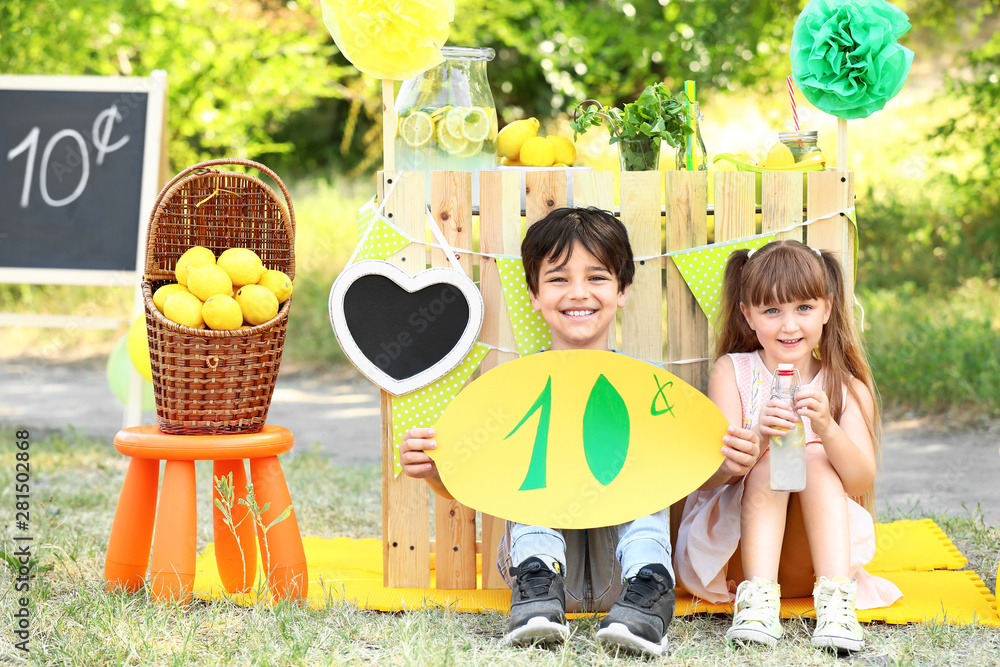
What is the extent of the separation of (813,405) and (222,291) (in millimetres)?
1570

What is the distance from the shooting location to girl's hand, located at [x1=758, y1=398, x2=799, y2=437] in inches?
90.7

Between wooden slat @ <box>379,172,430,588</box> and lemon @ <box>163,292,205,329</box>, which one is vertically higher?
lemon @ <box>163,292,205,329</box>

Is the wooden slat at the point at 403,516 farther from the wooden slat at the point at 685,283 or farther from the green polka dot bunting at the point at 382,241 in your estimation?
the wooden slat at the point at 685,283

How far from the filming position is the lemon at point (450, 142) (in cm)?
284

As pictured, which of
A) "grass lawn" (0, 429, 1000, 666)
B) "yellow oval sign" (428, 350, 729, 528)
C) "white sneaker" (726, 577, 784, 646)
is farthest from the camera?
"yellow oval sign" (428, 350, 729, 528)

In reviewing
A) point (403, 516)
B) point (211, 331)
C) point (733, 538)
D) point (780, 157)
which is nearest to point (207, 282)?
point (211, 331)

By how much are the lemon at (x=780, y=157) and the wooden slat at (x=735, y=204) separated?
14 cm

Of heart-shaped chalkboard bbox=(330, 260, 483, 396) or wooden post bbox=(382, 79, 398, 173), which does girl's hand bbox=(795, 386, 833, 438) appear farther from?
wooden post bbox=(382, 79, 398, 173)

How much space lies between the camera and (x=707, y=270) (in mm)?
2785

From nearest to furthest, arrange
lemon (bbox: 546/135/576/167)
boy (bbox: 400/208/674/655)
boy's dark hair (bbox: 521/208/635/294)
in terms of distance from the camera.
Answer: boy (bbox: 400/208/674/655), boy's dark hair (bbox: 521/208/635/294), lemon (bbox: 546/135/576/167)

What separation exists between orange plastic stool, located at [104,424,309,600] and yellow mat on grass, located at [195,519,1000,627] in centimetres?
9

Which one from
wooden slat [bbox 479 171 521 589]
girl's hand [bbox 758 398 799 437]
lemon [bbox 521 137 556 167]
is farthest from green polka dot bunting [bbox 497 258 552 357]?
girl's hand [bbox 758 398 799 437]

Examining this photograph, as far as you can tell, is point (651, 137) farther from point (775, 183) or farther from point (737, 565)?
point (737, 565)

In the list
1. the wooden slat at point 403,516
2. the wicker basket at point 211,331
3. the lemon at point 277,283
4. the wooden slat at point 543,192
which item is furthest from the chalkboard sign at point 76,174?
the wooden slat at point 543,192
